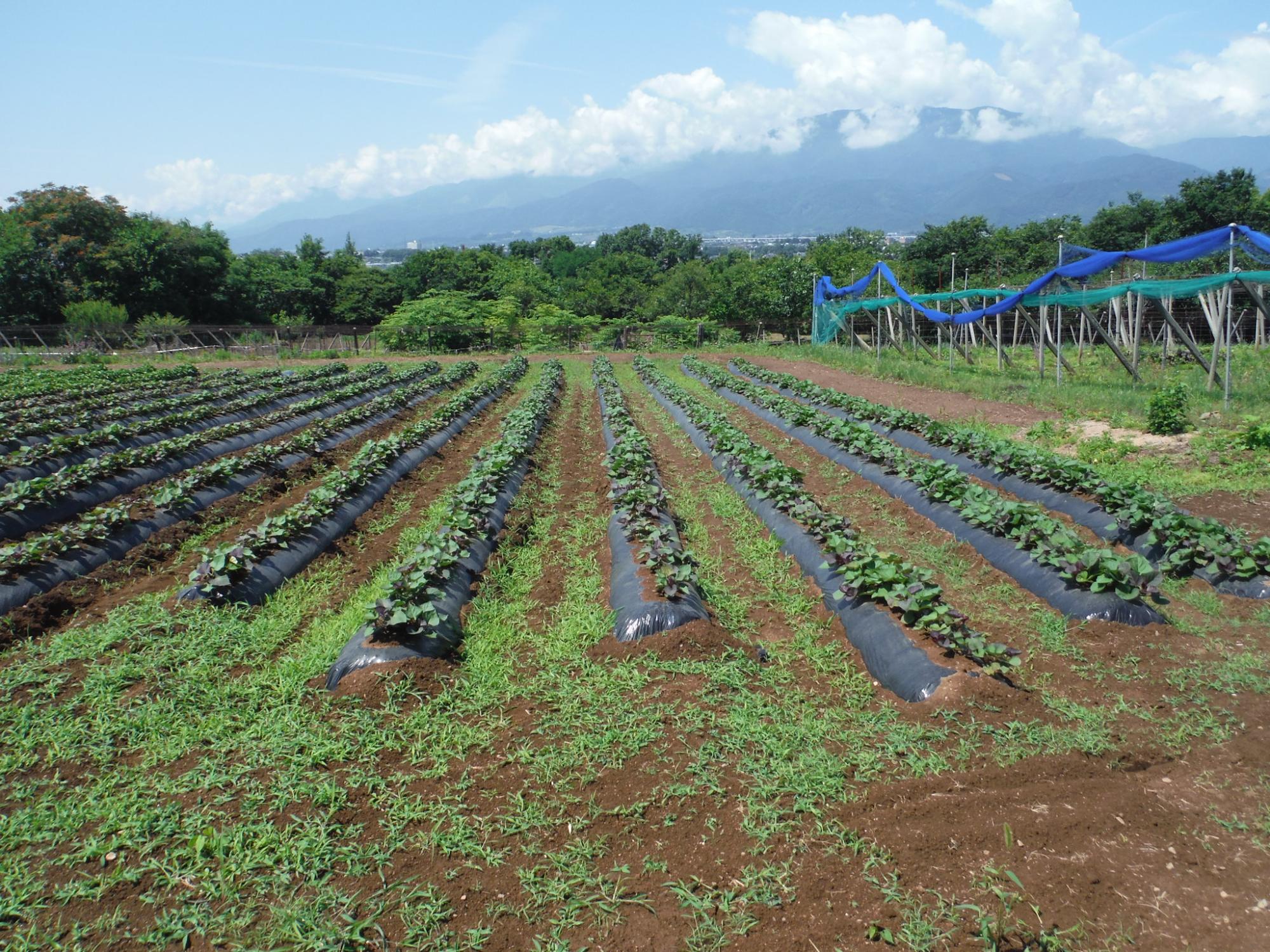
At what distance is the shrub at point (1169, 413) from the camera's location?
11.8m

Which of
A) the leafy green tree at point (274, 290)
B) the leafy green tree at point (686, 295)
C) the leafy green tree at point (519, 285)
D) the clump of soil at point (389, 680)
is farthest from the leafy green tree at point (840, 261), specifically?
the clump of soil at point (389, 680)

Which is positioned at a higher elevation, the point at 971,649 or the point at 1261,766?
the point at 971,649

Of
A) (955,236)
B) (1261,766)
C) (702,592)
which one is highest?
(955,236)

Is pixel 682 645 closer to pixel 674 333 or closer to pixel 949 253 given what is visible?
pixel 674 333

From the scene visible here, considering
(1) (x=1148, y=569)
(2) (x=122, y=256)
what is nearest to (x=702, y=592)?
(1) (x=1148, y=569)

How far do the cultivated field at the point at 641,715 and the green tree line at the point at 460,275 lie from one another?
29.9 meters

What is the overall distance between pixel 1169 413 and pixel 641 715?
37.2ft

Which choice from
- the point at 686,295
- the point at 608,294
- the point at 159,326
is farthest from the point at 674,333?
the point at 159,326

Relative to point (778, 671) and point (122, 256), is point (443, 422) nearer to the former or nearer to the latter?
point (778, 671)

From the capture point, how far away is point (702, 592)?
6.36 meters

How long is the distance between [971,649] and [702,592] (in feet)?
7.22

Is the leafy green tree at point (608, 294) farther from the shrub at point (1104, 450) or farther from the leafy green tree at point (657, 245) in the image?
the shrub at point (1104, 450)

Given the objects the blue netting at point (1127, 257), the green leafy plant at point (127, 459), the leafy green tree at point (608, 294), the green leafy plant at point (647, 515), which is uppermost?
the leafy green tree at point (608, 294)

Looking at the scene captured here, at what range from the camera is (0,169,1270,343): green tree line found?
3919 centimetres
